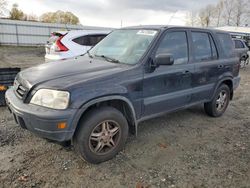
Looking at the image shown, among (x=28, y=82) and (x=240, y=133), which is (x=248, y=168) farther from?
(x=28, y=82)

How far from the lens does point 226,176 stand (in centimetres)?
293

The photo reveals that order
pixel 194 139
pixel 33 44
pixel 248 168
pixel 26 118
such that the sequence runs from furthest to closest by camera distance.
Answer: pixel 33 44
pixel 194 139
pixel 248 168
pixel 26 118

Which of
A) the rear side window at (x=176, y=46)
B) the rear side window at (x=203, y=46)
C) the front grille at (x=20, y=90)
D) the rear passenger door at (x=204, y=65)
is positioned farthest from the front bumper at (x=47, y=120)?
the rear side window at (x=203, y=46)

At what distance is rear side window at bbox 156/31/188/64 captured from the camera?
11.8 feet

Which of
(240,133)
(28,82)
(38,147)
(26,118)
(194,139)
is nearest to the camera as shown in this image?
(26,118)

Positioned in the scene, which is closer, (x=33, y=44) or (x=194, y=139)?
(x=194, y=139)

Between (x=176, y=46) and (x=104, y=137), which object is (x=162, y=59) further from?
(x=104, y=137)

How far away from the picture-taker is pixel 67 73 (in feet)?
9.77

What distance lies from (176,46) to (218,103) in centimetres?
194

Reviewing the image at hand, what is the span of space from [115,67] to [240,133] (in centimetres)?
280

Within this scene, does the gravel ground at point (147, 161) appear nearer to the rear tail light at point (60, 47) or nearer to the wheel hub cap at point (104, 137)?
the wheel hub cap at point (104, 137)

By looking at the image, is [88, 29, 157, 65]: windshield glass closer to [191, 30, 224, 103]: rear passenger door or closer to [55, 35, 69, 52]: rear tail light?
[191, 30, 224, 103]: rear passenger door

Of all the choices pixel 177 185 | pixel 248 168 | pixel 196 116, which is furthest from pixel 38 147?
pixel 196 116

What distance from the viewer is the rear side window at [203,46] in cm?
418
